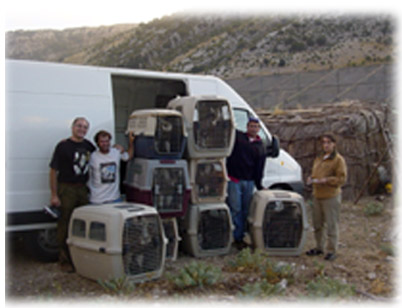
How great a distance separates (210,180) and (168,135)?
94cm

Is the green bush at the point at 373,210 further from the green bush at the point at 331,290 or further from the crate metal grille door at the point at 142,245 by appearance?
the crate metal grille door at the point at 142,245

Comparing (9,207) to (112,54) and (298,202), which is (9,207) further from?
(112,54)

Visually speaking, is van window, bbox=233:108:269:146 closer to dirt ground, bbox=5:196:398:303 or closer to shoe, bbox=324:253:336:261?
dirt ground, bbox=5:196:398:303

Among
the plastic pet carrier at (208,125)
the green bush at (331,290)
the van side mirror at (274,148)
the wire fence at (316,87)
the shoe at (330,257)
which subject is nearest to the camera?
the green bush at (331,290)

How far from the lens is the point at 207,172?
662 cm

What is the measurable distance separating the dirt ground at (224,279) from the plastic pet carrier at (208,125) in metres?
1.57

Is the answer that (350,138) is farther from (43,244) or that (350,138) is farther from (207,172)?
(43,244)

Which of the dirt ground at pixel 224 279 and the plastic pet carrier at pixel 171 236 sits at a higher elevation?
the plastic pet carrier at pixel 171 236

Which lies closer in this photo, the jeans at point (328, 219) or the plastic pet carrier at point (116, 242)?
the plastic pet carrier at point (116, 242)

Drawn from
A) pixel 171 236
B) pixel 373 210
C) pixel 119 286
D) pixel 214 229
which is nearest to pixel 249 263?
pixel 214 229

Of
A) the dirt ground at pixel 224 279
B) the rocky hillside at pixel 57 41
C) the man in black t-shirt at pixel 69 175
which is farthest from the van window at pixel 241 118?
the rocky hillside at pixel 57 41

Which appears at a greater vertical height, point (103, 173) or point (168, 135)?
point (168, 135)

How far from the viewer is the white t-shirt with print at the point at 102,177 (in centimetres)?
595

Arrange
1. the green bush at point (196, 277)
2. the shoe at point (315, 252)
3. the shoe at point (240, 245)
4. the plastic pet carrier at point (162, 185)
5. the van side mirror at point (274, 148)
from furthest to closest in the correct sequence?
the van side mirror at point (274, 148), the shoe at point (240, 245), the shoe at point (315, 252), the plastic pet carrier at point (162, 185), the green bush at point (196, 277)
